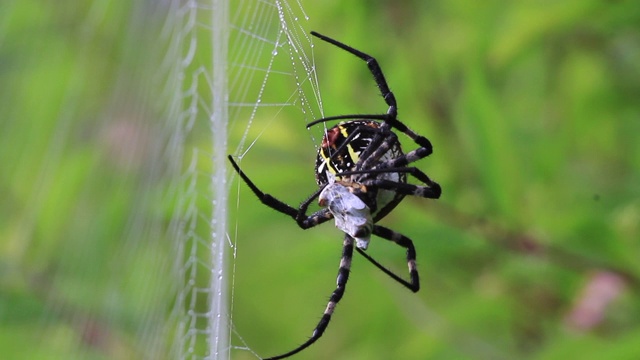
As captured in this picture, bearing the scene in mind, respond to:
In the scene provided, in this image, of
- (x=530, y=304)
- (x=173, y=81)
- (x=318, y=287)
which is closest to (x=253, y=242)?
(x=318, y=287)

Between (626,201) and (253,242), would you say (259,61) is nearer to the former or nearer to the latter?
(253,242)

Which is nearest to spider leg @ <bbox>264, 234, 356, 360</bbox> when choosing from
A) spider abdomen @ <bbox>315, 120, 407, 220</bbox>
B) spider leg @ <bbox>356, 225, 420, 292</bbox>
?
spider leg @ <bbox>356, 225, 420, 292</bbox>

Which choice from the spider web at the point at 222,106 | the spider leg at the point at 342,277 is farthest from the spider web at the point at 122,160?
the spider leg at the point at 342,277

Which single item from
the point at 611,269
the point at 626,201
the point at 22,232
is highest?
the point at 626,201

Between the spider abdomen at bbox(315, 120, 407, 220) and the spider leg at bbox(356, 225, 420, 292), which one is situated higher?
the spider abdomen at bbox(315, 120, 407, 220)

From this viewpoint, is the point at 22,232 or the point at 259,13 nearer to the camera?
the point at 259,13

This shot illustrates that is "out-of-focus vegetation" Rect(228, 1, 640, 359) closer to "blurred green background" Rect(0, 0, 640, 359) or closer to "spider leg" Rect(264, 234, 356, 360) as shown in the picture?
"blurred green background" Rect(0, 0, 640, 359)
